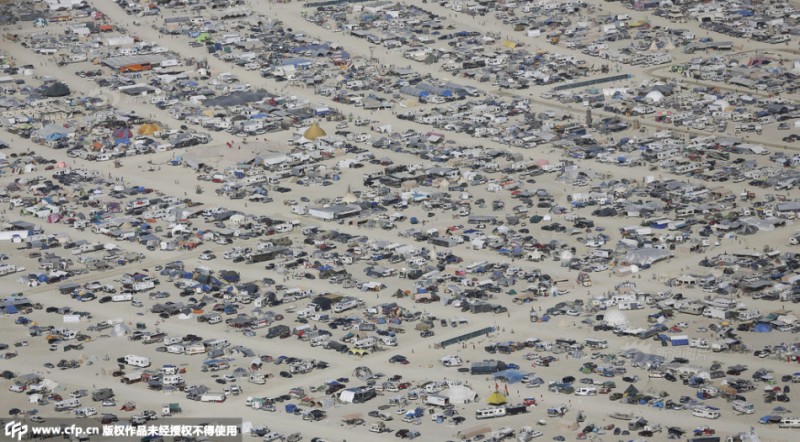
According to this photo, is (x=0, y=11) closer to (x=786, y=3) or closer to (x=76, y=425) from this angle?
(x=786, y=3)

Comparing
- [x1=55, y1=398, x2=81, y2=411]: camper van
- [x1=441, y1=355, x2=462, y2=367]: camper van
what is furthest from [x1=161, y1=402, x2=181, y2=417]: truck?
[x1=441, y1=355, x2=462, y2=367]: camper van

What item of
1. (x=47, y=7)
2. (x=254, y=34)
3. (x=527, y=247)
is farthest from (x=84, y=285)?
(x=47, y=7)

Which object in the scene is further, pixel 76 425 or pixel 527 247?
pixel 527 247

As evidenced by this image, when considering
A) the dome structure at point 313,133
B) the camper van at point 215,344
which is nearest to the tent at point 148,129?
the dome structure at point 313,133

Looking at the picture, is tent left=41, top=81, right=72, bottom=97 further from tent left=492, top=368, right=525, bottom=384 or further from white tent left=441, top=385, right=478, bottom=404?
white tent left=441, top=385, right=478, bottom=404

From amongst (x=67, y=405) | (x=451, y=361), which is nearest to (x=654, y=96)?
(x=451, y=361)

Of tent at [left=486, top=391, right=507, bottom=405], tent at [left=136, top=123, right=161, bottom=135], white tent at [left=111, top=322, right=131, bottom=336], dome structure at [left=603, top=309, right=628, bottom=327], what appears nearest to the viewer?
tent at [left=486, top=391, right=507, bottom=405]

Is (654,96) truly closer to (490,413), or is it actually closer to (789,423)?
(490,413)
